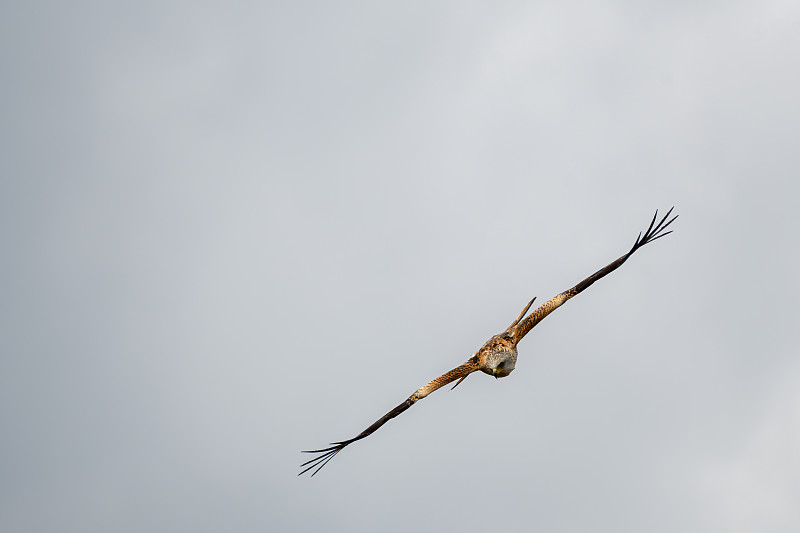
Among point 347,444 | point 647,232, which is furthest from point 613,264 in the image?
point 347,444

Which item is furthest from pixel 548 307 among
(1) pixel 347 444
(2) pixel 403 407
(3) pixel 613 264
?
(1) pixel 347 444

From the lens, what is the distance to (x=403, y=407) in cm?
3053

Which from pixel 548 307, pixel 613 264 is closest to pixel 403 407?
pixel 548 307

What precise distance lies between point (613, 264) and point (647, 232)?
1713 mm

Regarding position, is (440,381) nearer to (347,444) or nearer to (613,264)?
(347,444)

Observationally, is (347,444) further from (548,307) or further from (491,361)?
(548,307)

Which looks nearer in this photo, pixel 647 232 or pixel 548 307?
pixel 647 232

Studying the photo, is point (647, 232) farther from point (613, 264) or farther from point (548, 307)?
point (548, 307)

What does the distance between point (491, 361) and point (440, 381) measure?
98.1 inches

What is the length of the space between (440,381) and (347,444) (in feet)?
14.1

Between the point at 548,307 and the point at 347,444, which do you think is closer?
the point at 347,444

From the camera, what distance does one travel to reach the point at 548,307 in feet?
105

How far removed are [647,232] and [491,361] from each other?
716 cm

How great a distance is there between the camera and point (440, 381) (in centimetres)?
3134
